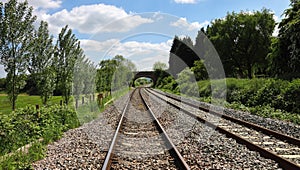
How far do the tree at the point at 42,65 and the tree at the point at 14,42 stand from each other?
1.36 meters

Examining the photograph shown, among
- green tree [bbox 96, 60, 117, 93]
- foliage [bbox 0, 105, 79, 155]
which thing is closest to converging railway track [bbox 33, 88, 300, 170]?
foliage [bbox 0, 105, 79, 155]

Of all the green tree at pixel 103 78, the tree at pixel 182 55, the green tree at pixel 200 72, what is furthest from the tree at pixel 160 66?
the green tree at pixel 103 78

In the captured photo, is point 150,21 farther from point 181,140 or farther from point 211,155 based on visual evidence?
point 211,155

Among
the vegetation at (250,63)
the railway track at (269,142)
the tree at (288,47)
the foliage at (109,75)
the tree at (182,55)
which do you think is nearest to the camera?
the railway track at (269,142)

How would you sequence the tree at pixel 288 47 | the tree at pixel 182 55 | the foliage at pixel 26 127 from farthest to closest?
the tree at pixel 182 55 → the tree at pixel 288 47 → the foliage at pixel 26 127

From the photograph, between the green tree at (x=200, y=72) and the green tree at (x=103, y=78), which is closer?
the green tree at (x=103, y=78)

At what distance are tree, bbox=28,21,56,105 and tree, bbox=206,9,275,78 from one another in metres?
33.5

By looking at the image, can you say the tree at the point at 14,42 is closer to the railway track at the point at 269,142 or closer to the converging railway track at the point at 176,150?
the converging railway track at the point at 176,150

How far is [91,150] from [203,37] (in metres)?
53.6

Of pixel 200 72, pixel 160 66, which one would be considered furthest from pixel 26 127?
pixel 160 66

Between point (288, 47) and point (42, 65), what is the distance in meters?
15.3

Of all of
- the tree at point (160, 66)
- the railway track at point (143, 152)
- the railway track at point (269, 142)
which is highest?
the tree at point (160, 66)

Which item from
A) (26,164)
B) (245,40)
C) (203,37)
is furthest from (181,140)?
(203,37)

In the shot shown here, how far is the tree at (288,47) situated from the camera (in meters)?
17.3
